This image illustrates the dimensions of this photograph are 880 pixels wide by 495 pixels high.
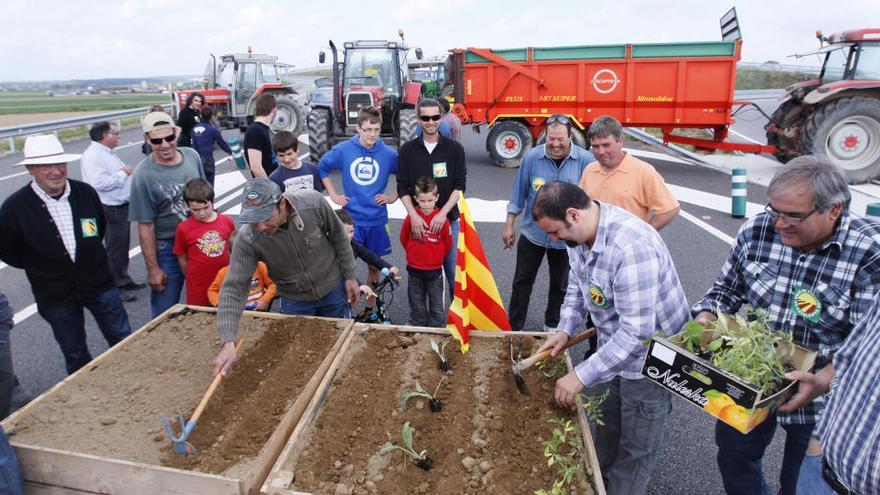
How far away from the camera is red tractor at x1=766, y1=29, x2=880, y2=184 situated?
9.79 m

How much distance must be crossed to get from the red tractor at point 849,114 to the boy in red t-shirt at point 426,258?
29.9 feet

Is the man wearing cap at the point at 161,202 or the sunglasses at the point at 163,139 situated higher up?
the sunglasses at the point at 163,139

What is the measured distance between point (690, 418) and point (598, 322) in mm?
1597

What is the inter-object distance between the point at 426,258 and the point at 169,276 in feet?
6.88

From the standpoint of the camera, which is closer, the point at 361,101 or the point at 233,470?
the point at 233,470

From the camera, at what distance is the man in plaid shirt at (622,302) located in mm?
2227

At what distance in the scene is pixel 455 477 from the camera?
225 cm

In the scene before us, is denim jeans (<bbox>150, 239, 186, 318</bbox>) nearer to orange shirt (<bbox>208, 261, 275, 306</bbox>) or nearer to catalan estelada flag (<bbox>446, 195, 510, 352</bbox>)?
orange shirt (<bbox>208, 261, 275, 306</bbox>)

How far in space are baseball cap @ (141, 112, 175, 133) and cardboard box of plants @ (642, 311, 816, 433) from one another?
378 cm

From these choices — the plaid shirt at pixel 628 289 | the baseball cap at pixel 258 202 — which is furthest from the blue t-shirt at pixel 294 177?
the plaid shirt at pixel 628 289

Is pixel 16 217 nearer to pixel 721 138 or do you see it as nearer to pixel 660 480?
pixel 660 480

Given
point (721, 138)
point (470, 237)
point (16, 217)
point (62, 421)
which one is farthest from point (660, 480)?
point (721, 138)

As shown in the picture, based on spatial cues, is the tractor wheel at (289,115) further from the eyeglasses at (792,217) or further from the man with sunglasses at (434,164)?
the eyeglasses at (792,217)

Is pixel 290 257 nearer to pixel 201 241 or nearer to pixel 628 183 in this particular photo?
pixel 201 241
